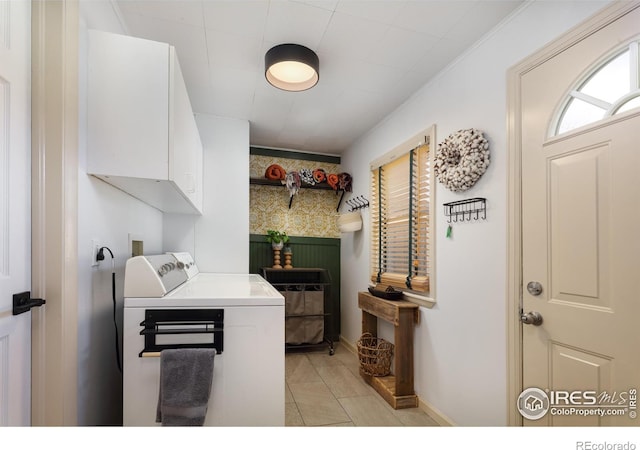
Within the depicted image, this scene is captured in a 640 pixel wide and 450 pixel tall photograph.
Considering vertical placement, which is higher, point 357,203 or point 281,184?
point 281,184

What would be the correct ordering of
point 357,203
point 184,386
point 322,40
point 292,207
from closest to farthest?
1. point 184,386
2. point 322,40
3. point 357,203
4. point 292,207

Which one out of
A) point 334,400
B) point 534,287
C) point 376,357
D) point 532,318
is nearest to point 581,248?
point 534,287

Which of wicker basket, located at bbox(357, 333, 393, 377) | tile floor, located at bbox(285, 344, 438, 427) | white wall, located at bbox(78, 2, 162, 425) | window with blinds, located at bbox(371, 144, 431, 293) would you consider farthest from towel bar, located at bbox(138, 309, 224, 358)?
wicker basket, located at bbox(357, 333, 393, 377)

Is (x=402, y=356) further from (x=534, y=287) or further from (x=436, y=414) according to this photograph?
(x=534, y=287)

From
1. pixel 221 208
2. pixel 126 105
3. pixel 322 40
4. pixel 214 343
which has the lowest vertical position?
pixel 214 343

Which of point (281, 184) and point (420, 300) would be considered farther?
point (281, 184)

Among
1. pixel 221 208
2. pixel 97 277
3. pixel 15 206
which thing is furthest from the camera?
pixel 221 208

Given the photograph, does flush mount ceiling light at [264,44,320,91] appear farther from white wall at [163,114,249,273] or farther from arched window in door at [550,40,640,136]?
arched window in door at [550,40,640,136]

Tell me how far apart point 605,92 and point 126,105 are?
6.49 feet

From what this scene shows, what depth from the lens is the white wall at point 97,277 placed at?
1.21 meters

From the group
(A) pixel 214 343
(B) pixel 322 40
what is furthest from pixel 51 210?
(B) pixel 322 40

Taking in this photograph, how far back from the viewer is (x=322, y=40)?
1802mm

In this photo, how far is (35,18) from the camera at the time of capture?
3.49 feet

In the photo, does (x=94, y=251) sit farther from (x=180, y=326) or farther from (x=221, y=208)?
(x=221, y=208)
